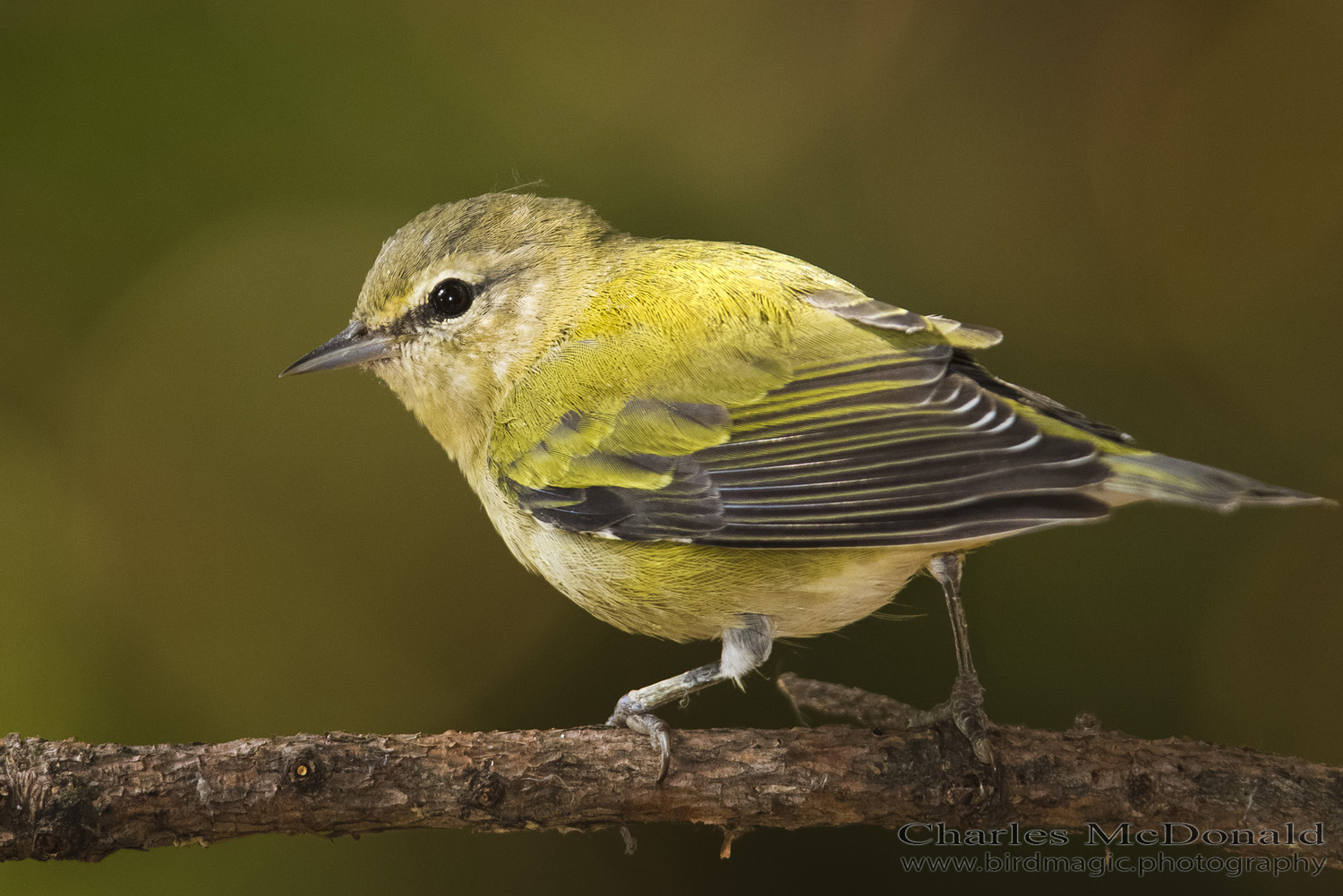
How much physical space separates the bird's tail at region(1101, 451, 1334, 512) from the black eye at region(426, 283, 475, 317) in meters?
1.50

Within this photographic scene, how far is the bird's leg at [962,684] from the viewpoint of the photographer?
6.88ft

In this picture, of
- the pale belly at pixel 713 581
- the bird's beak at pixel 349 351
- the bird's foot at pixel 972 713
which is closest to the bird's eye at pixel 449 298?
the bird's beak at pixel 349 351

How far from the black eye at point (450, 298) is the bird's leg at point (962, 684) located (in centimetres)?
127

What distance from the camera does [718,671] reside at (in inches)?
83.0

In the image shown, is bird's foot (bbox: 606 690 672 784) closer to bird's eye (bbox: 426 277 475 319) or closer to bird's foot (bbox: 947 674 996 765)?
bird's foot (bbox: 947 674 996 765)

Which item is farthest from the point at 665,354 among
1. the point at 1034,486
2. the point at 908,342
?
the point at 1034,486

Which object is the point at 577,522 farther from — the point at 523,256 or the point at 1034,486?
the point at 1034,486

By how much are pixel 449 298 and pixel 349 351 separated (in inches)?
10.7

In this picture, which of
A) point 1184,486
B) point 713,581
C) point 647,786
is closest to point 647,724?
point 647,786

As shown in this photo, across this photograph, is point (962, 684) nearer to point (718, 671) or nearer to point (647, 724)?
point (718, 671)

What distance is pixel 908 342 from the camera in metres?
2.19

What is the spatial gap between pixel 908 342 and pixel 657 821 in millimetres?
1138

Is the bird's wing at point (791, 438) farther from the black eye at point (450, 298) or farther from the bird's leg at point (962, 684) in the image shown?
the bird's leg at point (962, 684)

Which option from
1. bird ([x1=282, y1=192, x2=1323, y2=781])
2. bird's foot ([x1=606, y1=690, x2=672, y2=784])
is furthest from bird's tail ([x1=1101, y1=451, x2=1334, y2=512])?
bird's foot ([x1=606, y1=690, x2=672, y2=784])
